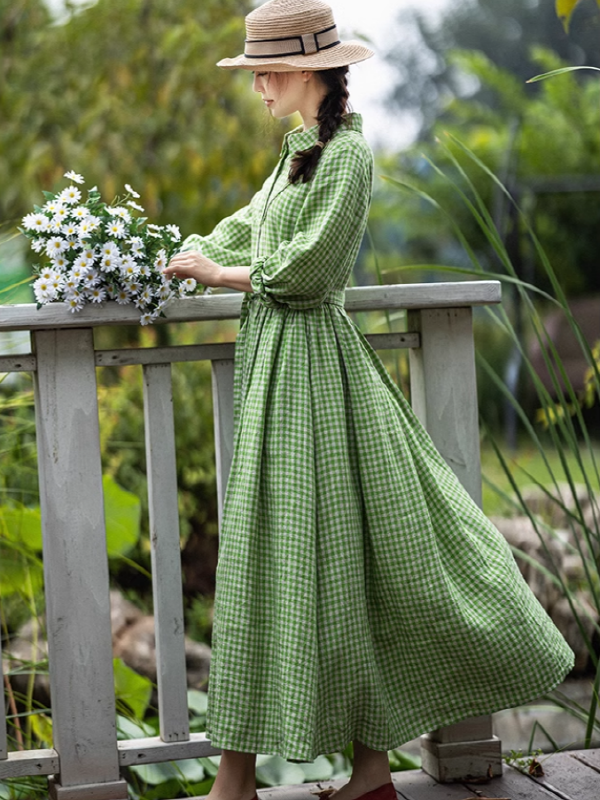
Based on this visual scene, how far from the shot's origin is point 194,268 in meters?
1.82

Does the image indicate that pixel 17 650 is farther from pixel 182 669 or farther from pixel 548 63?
pixel 548 63

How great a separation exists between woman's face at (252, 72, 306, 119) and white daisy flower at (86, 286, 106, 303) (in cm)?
46

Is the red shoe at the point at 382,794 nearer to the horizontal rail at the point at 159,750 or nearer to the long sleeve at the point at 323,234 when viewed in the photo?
the horizontal rail at the point at 159,750

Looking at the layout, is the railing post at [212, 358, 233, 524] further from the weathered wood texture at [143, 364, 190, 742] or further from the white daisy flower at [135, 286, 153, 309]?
the white daisy flower at [135, 286, 153, 309]

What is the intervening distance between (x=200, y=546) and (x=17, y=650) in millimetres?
1200

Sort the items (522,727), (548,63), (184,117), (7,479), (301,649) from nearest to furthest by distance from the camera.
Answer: (301,649)
(7,479)
(522,727)
(184,117)
(548,63)

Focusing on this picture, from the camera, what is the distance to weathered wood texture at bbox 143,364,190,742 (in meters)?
1.99

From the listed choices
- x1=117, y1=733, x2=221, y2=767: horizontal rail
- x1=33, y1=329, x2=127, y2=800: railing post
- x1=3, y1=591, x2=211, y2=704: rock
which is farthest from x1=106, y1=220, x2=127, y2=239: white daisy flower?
x1=3, y1=591, x2=211, y2=704: rock

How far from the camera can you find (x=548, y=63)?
29.5 feet

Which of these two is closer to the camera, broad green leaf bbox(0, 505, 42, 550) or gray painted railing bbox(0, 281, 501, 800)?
gray painted railing bbox(0, 281, 501, 800)

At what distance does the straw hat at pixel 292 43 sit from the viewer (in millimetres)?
1853

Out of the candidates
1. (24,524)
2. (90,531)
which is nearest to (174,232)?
(90,531)

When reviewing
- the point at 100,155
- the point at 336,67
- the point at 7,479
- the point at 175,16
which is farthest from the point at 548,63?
the point at 336,67

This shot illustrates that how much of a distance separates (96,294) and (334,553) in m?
0.62
